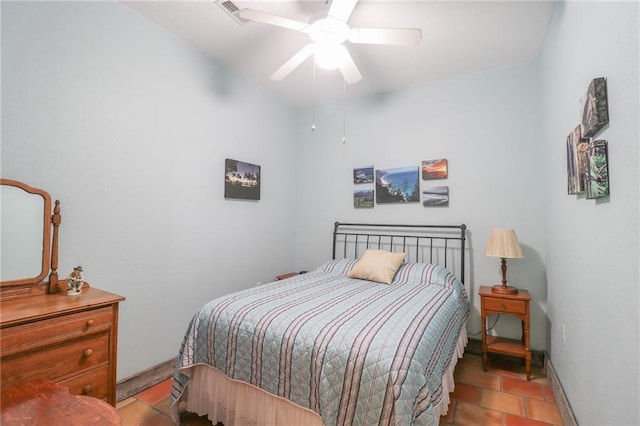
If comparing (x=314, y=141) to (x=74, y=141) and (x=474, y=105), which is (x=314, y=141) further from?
(x=74, y=141)

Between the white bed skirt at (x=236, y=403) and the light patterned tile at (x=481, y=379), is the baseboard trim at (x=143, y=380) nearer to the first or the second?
the white bed skirt at (x=236, y=403)

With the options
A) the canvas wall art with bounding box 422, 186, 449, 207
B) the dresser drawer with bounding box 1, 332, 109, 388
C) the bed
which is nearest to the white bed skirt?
the bed

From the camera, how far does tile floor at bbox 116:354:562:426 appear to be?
192cm

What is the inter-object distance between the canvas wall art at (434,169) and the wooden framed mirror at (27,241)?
3.14m

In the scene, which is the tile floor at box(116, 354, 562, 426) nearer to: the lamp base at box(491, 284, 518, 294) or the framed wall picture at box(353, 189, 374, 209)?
the lamp base at box(491, 284, 518, 294)

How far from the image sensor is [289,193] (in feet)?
13.3

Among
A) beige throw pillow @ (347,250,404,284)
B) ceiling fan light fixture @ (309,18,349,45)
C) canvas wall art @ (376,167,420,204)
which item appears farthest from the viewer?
canvas wall art @ (376,167,420,204)

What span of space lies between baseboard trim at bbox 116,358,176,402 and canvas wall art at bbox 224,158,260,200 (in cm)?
159

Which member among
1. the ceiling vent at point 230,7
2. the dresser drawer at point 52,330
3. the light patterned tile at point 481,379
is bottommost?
the light patterned tile at point 481,379

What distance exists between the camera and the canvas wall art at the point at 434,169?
3189 mm

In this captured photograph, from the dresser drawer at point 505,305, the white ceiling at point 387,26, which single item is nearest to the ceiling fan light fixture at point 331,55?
the white ceiling at point 387,26

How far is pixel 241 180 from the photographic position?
3.25 metres

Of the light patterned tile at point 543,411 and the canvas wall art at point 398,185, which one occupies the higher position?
the canvas wall art at point 398,185

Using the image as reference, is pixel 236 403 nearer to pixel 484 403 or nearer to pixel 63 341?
pixel 63 341
